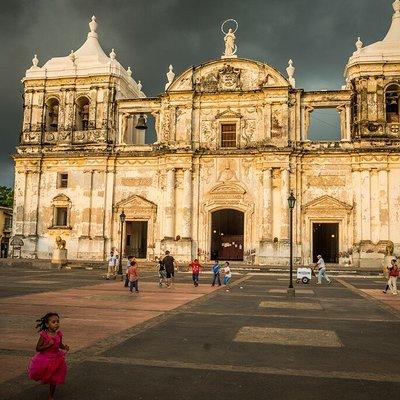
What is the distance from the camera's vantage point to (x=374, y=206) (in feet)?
102

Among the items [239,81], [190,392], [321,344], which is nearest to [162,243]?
[239,81]

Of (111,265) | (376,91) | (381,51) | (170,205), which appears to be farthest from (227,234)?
(381,51)

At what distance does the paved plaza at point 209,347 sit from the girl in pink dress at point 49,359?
0.41 metres

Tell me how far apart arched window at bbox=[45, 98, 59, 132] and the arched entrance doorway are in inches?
571

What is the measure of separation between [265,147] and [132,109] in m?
10.5

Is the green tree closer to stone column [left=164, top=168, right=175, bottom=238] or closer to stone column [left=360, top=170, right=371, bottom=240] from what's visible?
stone column [left=164, top=168, right=175, bottom=238]

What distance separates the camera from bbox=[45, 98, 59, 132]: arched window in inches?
1458

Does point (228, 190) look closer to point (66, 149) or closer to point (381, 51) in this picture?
point (66, 149)

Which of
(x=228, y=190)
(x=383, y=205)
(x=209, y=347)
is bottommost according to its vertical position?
(x=209, y=347)

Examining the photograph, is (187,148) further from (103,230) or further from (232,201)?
(103,230)

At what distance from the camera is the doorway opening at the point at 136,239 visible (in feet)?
118

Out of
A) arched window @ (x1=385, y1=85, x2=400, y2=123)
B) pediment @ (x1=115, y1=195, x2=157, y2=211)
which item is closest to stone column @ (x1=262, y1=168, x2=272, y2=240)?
pediment @ (x1=115, y1=195, x2=157, y2=211)

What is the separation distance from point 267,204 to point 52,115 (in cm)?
1846

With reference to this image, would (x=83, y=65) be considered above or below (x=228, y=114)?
above
